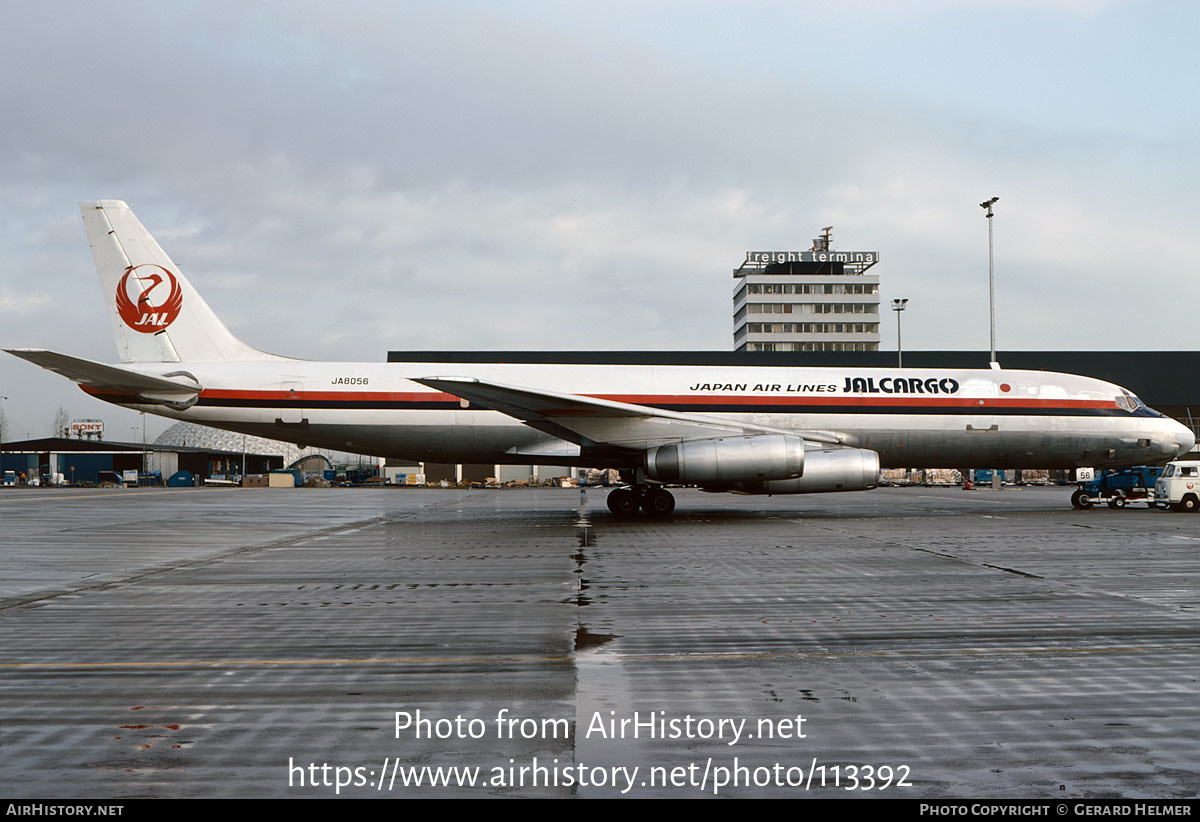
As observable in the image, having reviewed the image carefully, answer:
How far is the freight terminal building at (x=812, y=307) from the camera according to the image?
13088 centimetres

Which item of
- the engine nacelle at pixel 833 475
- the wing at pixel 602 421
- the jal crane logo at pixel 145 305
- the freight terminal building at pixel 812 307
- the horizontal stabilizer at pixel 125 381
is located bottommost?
the engine nacelle at pixel 833 475

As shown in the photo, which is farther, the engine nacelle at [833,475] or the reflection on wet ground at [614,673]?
the engine nacelle at [833,475]

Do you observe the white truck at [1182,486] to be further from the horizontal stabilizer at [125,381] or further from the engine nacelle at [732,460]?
the horizontal stabilizer at [125,381]

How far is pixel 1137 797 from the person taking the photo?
136 inches

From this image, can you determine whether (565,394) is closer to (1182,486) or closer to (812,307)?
(1182,486)

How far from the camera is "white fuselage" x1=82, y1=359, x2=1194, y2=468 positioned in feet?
68.8

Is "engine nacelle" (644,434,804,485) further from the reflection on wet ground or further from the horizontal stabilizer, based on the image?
the horizontal stabilizer

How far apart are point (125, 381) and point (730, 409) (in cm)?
1441

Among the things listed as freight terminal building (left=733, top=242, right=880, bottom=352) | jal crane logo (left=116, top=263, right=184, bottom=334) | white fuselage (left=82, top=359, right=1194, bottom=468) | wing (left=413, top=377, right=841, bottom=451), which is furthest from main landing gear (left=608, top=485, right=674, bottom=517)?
freight terminal building (left=733, top=242, right=880, bottom=352)

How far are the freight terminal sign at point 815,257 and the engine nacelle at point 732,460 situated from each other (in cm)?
11923

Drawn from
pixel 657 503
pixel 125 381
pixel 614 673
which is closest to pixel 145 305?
pixel 125 381

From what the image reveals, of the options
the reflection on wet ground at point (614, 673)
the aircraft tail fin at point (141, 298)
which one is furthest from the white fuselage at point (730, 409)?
the reflection on wet ground at point (614, 673)

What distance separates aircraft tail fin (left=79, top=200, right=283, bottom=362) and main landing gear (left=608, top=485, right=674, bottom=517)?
9.77m

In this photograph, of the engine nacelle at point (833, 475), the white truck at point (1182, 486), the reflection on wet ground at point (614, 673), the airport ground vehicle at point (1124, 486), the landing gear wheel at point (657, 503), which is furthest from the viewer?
the airport ground vehicle at point (1124, 486)
